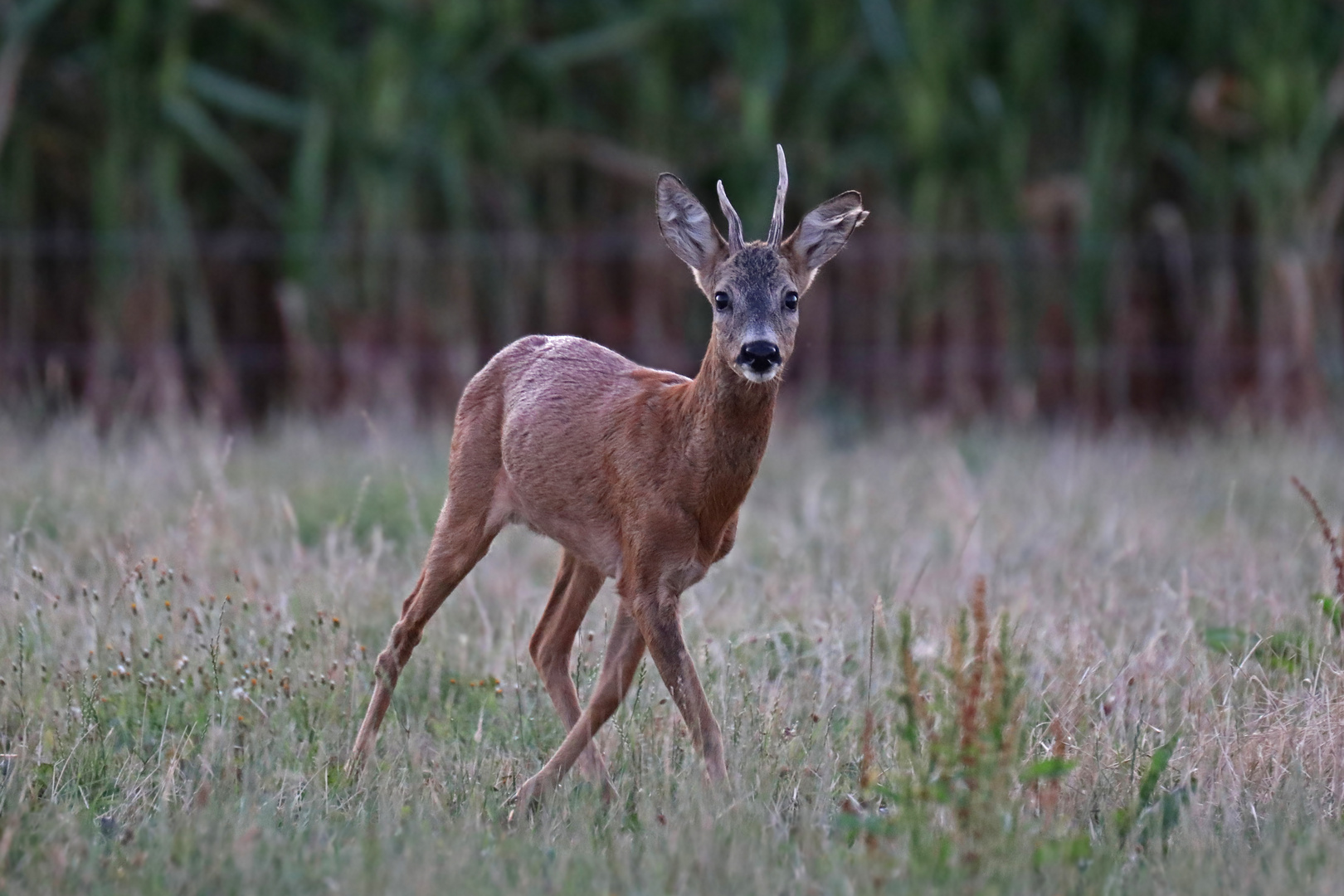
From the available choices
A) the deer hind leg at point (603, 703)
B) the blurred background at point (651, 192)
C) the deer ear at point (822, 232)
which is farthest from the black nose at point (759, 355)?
the blurred background at point (651, 192)

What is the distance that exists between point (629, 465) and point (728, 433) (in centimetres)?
31

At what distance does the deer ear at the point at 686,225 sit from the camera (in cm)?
470

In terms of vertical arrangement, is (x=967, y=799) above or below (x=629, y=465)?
below

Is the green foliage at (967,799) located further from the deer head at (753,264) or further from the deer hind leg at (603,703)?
the deer head at (753,264)

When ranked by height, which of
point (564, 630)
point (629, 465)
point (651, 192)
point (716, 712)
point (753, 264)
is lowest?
point (716, 712)

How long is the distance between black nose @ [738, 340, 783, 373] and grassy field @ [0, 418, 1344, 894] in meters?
0.73

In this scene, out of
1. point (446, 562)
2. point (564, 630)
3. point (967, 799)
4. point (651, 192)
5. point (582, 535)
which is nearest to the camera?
point (967, 799)

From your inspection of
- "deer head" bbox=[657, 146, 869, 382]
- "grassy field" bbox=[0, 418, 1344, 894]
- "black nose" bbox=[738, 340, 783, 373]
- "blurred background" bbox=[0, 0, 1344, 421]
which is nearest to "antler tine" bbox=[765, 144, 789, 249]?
"deer head" bbox=[657, 146, 869, 382]

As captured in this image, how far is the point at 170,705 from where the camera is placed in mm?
4656

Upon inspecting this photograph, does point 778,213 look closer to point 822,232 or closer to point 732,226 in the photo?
point 732,226

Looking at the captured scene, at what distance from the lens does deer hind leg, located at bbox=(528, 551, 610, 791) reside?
495 centimetres

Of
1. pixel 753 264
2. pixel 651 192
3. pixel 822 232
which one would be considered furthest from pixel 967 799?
pixel 651 192

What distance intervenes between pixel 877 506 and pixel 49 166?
738 cm

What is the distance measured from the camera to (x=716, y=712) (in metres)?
4.77
